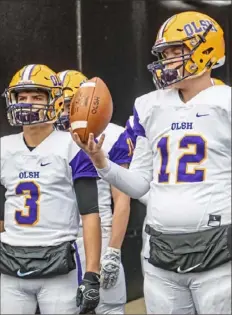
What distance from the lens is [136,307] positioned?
643 cm

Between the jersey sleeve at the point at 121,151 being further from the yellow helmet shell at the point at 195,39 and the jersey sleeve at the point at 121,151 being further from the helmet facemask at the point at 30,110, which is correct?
the yellow helmet shell at the point at 195,39

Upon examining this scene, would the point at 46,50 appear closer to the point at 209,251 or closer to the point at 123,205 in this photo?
the point at 123,205

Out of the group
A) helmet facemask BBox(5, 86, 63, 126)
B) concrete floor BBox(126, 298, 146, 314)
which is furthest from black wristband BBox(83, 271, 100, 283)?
concrete floor BBox(126, 298, 146, 314)

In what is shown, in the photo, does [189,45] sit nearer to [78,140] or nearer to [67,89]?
[78,140]

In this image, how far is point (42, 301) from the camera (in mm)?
3885

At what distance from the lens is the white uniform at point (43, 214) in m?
3.88

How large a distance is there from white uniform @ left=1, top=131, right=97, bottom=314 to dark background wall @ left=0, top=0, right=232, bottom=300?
1594 mm

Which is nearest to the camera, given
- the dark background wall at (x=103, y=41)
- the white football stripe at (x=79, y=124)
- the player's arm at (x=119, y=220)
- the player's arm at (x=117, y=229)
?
the white football stripe at (x=79, y=124)

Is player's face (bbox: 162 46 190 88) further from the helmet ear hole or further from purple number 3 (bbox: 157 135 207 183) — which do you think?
purple number 3 (bbox: 157 135 207 183)

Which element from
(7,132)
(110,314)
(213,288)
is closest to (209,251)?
(213,288)

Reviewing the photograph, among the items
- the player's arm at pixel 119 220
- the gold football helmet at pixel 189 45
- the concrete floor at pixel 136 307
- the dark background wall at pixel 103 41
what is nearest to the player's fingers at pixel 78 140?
the gold football helmet at pixel 189 45

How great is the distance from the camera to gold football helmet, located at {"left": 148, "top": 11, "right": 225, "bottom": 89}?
3.46m

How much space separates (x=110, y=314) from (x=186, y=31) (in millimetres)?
1962

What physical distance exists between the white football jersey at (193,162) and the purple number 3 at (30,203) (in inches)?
28.5
